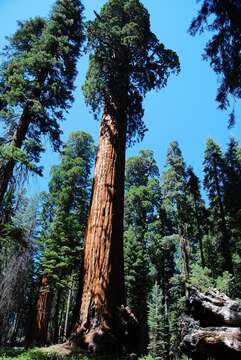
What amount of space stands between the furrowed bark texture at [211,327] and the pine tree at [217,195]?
63.9 ft

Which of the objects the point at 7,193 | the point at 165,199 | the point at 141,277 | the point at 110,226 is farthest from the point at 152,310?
the point at 110,226

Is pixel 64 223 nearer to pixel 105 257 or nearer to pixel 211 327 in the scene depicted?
pixel 105 257

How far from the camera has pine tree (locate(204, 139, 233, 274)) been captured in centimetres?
2683

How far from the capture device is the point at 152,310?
25.7 metres

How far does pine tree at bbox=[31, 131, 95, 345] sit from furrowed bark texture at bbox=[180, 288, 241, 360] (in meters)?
9.26

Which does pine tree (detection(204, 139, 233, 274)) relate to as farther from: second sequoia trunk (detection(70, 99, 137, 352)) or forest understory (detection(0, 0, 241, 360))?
second sequoia trunk (detection(70, 99, 137, 352))

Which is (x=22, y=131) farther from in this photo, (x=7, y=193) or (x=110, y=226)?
(x=110, y=226)

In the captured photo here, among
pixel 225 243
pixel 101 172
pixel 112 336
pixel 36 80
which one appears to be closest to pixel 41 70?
pixel 36 80

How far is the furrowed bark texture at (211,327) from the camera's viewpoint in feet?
19.0

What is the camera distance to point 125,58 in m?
10.4

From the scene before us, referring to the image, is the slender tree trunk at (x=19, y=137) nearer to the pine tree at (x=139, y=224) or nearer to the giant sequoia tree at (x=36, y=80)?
the giant sequoia tree at (x=36, y=80)

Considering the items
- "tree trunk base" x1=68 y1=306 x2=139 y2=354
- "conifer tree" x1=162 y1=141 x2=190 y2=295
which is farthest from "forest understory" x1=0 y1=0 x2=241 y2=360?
"conifer tree" x1=162 y1=141 x2=190 y2=295

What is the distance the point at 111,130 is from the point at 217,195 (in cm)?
2253

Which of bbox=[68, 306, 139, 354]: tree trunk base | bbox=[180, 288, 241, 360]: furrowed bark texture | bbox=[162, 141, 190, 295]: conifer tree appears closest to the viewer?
bbox=[180, 288, 241, 360]: furrowed bark texture
